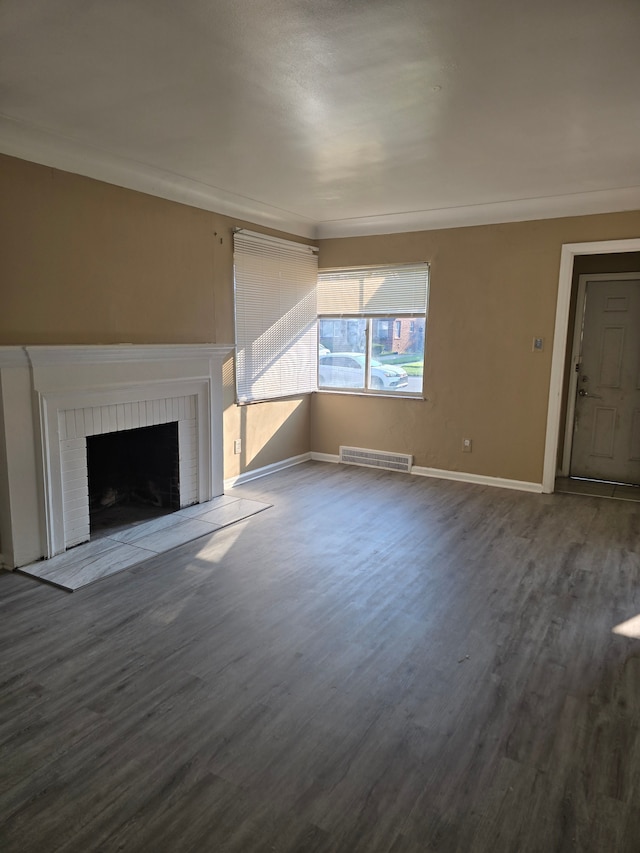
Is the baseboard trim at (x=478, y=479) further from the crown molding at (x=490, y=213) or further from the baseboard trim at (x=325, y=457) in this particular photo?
the crown molding at (x=490, y=213)

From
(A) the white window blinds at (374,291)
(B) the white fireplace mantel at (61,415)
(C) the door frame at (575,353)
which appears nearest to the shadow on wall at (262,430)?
(B) the white fireplace mantel at (61,415)

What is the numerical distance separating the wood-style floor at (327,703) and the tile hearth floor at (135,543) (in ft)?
0.41

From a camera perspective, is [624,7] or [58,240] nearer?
[624,7]

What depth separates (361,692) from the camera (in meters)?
2.28

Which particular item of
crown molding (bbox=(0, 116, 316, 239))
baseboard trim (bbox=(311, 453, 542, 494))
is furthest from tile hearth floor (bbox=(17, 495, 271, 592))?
crown molding (bbox=(0, 116, 316, 239))

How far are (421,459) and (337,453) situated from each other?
1035 mm

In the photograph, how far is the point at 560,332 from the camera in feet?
16.3

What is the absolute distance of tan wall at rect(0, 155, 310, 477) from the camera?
131 inches

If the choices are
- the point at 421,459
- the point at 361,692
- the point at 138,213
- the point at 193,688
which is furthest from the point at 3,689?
the point at 421,459

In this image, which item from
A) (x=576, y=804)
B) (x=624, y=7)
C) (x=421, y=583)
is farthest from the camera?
(x=421, y=583)

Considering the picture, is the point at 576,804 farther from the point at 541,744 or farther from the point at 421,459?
the point at 421,459

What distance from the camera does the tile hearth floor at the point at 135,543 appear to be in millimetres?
3301

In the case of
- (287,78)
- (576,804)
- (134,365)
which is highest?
(287,78)

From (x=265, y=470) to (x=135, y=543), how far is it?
7.07ft
